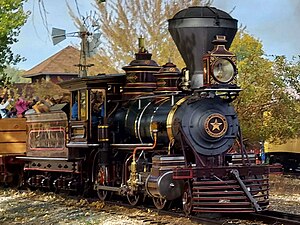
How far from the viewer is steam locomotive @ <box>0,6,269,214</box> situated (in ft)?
38.2

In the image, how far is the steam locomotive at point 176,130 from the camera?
38.2 feet

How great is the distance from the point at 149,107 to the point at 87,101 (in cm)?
186

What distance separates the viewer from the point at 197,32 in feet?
40.0

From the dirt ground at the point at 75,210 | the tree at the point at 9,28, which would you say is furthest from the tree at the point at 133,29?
the dirt ground at the point at 75,210

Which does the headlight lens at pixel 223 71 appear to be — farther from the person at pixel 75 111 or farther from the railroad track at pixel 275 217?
the person at pixel 75 111

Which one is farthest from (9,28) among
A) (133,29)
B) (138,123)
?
(138,123)

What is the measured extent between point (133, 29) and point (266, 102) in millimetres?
10827

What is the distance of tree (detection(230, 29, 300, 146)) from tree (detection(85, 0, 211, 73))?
27.4 ft

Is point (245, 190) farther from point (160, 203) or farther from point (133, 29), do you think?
point (133, 29)

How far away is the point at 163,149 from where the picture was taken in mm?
12789

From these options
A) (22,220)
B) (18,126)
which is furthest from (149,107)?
(18,126)

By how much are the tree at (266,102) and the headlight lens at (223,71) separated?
922cm

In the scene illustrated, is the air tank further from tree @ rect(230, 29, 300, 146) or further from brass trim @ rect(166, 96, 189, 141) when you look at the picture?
tree @ rect(230, 29, 300, 146)

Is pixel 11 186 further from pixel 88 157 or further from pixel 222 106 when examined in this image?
pixel 222 106
